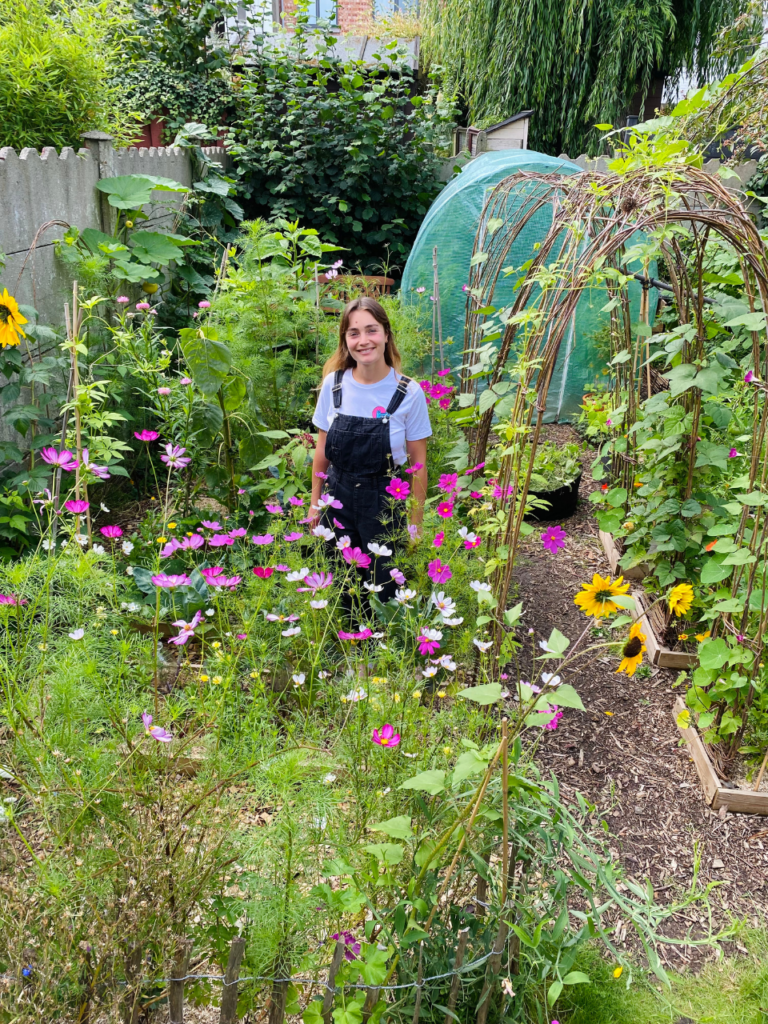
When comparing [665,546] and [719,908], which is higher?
[665,546]

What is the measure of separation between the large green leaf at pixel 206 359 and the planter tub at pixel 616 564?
6.41 ft

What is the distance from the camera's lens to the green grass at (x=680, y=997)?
5.56 ft

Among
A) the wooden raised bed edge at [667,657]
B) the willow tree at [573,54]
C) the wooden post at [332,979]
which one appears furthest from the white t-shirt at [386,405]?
the willow tree at [573,54]

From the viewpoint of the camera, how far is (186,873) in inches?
52.5

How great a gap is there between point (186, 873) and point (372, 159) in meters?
6.56

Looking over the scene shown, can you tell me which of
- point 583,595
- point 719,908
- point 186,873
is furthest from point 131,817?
point 719,908

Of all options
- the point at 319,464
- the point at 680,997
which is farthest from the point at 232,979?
the point at 319,464

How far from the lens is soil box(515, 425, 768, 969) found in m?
2.11

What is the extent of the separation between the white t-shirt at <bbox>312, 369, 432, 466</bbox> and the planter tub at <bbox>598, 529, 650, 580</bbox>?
1271 mm

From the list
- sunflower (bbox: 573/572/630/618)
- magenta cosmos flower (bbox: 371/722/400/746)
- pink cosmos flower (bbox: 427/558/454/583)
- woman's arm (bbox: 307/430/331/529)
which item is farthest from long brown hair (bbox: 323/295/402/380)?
magenta cosmos flower (bbox: 371/722/400/746)

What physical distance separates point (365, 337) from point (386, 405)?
0.85ft

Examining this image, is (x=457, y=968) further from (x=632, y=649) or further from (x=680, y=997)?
(x=680, y=997)

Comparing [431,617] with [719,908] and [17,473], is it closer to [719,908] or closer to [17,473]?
[719,908]

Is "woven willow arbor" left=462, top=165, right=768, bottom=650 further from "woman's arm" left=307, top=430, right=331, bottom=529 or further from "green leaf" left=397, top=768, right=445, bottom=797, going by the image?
"green leaf" left=397, top=768, right=445, bottom=797
